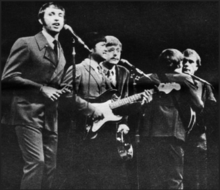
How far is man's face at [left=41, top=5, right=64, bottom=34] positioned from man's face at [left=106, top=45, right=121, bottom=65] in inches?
7.0

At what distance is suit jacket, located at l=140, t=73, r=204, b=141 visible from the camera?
44.4 inches

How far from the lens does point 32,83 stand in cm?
110

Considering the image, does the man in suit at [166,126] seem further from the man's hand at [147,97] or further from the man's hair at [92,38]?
the man's hair at [92,38]

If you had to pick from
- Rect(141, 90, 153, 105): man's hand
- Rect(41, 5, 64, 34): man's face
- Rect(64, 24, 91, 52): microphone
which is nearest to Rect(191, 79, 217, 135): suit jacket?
Rect(141, 90, 153, 105): man's hand

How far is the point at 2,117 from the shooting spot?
110 centimetres

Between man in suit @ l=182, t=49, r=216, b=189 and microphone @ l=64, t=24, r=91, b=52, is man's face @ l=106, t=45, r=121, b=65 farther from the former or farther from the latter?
man in suit @ l=182, t=49, r=216, b=189

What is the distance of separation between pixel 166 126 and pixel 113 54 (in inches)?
11.6

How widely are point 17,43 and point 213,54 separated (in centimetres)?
64

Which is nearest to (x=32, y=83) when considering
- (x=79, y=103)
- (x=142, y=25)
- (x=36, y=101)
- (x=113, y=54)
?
(x=36, y=101)

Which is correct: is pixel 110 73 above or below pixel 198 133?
above

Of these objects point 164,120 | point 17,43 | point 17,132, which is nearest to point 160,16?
point 164,120

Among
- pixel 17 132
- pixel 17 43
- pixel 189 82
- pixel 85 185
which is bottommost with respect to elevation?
pixel 85 185

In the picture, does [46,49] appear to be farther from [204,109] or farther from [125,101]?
[204,109]

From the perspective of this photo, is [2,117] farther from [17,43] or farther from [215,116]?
[215,116]
